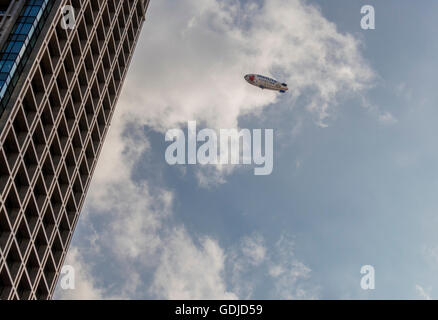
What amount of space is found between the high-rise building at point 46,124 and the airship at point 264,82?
143 ft

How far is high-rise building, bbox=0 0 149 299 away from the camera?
57.7 meters

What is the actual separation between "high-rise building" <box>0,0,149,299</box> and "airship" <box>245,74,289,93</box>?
43.5 m

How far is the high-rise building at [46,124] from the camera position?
5772cm

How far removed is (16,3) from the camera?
6247 cm

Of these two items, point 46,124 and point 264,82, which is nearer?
point 46,124

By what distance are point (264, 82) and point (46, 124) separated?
A: 65.5 meters

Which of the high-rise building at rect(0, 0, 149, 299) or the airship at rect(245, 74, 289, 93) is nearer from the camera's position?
the high-rise building at rect(0, 0, 149, 299)

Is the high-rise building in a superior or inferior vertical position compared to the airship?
inferior

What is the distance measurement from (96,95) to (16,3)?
21176 mm

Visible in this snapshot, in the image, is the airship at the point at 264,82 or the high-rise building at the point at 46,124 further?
the airship at the point at 264,82

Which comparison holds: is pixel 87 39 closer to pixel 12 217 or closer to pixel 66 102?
pixel 66 102

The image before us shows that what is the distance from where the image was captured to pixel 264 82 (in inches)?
4759
